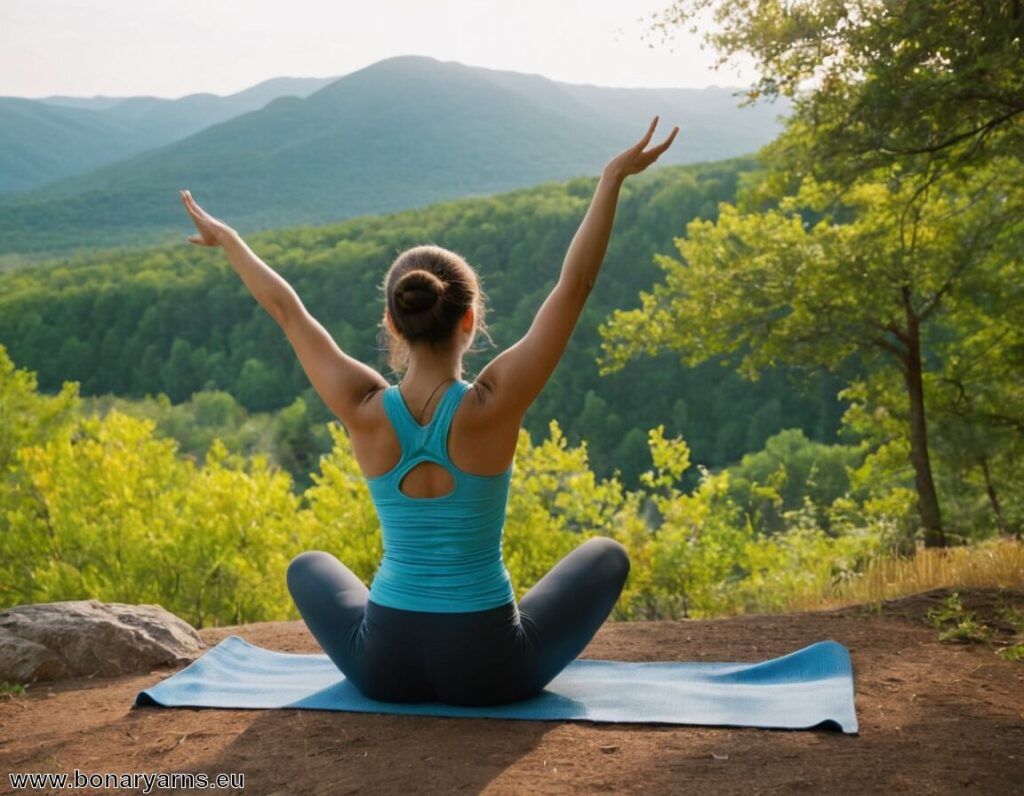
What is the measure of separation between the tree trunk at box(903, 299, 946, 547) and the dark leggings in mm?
9661

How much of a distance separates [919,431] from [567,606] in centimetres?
1026

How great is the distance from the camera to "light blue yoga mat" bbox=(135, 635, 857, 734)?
10.5ft

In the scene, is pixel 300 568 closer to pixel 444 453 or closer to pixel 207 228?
pixel 444 453

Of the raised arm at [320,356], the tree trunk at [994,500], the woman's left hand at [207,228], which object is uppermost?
the woman's left hand at [207,228]

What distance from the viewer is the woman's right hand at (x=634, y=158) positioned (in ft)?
9.49

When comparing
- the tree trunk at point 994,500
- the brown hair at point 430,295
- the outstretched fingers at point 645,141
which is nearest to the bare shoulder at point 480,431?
the brown hair at point 430,295

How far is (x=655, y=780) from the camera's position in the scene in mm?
2648

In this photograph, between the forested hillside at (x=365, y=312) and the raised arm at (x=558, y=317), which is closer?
the raised arm at (x=558, y=317)

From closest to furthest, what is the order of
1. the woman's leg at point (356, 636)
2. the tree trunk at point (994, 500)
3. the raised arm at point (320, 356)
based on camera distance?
the raised arm at point (320, 356) < the woman's leg at point (356, 636) < the tree trunk at point (994, 500)

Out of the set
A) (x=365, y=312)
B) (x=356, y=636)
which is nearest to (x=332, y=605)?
(x=356, y=636)

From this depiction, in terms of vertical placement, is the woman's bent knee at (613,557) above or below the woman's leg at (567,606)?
above

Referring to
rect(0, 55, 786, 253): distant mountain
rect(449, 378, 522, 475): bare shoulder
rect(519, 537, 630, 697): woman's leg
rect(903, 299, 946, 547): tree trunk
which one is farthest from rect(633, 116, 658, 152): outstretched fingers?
rect(0, 55, 786, 253): distant mountain

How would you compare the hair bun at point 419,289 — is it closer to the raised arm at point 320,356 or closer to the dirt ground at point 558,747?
the raised arm at point 320,356

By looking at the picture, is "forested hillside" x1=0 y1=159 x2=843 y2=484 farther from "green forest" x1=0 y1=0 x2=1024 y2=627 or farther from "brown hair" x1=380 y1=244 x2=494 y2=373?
"brown hair" x1=380 y1=244 x2=494 y2=373
